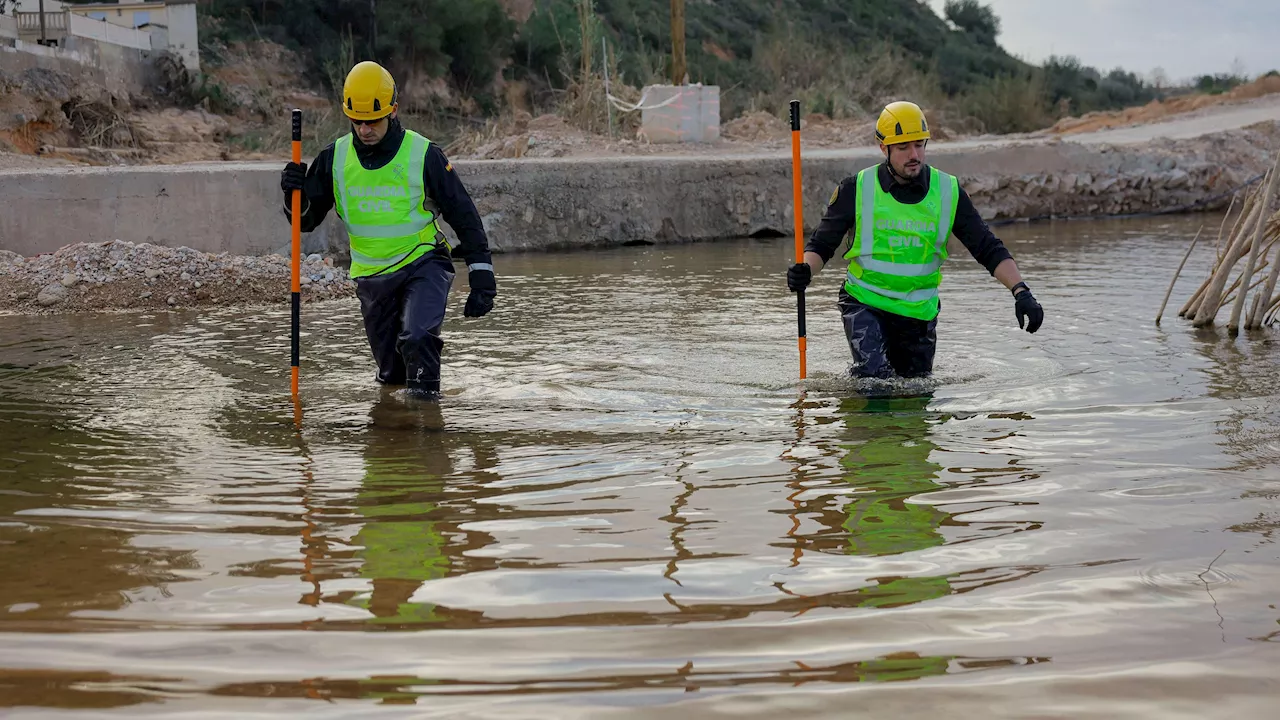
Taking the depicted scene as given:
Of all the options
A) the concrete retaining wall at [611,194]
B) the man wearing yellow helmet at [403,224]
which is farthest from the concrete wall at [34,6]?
the man wearing yellow helmet at [403,224]

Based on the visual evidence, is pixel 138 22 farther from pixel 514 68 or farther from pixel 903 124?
pixel 903 124

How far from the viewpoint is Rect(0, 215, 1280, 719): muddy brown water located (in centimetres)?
290

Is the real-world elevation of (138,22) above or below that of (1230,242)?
above

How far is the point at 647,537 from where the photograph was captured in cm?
406

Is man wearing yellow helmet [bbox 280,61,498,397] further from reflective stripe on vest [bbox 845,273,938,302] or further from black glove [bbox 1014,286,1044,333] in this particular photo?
black glove [bbox 1014,286,1044,333]

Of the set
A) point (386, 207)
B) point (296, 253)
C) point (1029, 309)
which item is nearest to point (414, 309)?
Answer: point (386, 207)

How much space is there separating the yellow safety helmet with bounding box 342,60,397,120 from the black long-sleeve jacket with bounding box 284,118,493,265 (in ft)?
0.56

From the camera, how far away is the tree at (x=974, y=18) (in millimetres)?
62250

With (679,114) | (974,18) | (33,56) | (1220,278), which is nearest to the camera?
(1220,278)

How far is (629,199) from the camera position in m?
16.6

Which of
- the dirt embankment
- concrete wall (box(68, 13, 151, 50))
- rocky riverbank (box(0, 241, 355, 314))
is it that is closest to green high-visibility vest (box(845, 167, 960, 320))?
rocky riverbank (box(0, 241, 355, 314))

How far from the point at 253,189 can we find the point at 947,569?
1133 cm

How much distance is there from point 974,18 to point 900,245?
59626 millimetres

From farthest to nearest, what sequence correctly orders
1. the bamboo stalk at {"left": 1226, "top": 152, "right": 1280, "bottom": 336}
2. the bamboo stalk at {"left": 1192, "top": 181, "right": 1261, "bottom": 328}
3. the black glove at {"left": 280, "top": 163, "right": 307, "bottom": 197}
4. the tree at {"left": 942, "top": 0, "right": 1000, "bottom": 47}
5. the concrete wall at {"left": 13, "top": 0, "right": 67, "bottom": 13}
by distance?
the tree at {"left": 942, "top": 0, "right": 1000, "bottom": 47}, the concrete wall at {"left": 13, "top": 0, "right": 67, "bottom": 13}, the bamboo stalk at {"left": 1192, "top": 181, "right": 1261, "bottom": 328}, the bamboo stalk at {"left": 1226, "top": 152, "right": 1280, "bottom": 336}, the black glove at {"left": 280, "top": 163, "right": 307, "bottom": 197}
